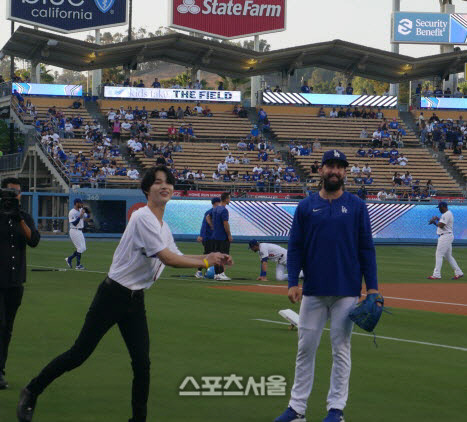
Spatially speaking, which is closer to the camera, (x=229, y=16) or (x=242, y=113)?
(x=242, y=113)

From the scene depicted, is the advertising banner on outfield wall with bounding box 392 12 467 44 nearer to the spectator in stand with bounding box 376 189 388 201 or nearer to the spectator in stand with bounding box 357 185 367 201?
the spectator in stand with bounding box 376 189 388 201

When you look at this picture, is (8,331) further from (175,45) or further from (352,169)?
(175,45)

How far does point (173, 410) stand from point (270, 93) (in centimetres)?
5856

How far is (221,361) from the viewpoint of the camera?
11992 mm

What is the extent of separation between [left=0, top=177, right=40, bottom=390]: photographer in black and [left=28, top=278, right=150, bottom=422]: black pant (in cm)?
216

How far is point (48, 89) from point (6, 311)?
177 feet

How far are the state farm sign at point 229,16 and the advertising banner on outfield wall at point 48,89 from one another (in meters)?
8.53

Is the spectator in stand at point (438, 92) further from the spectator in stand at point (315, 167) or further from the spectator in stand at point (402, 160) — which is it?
the spectator in stand at point (315, 167)

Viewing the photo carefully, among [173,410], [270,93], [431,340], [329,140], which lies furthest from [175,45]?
[173,410]

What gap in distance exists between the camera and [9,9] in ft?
208

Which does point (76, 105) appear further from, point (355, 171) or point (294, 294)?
point (294, 294)

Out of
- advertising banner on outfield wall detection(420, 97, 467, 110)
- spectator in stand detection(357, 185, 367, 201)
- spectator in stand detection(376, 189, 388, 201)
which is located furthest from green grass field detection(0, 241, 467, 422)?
advertising banner on outfield wall detection(420, 97, 467, 110)

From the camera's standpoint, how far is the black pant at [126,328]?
8.06 metres

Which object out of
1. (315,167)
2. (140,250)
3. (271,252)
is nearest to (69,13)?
(315,167)
